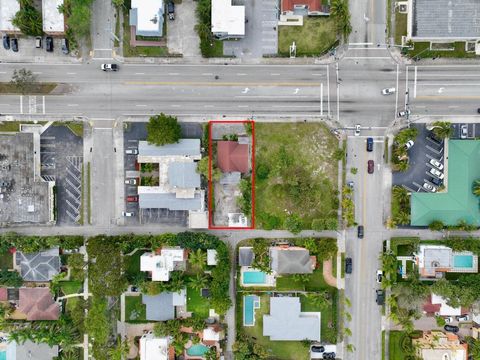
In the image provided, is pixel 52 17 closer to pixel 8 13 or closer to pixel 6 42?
pixel 8 13

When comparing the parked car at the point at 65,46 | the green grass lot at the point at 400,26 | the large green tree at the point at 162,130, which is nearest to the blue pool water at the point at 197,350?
the large green tree at the point at 162,130

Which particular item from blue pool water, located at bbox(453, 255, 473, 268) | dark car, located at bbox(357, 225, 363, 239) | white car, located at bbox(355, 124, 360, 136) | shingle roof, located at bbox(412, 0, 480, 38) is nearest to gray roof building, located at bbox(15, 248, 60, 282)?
dark car, located at bbox(357, 225, 363, 239)

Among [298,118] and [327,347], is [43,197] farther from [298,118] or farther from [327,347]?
[327,347]

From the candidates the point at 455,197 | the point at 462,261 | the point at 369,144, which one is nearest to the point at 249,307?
the point at 369,144

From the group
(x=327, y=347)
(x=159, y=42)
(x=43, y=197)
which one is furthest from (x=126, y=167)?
(x=327, y=347)

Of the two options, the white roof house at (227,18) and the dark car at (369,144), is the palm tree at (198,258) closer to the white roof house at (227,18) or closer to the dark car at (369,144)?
the dark car at (369,144)

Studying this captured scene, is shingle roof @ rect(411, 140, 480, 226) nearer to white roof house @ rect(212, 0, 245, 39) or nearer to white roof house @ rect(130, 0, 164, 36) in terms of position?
white roof house @ rect(212, 0, 245, 39)
